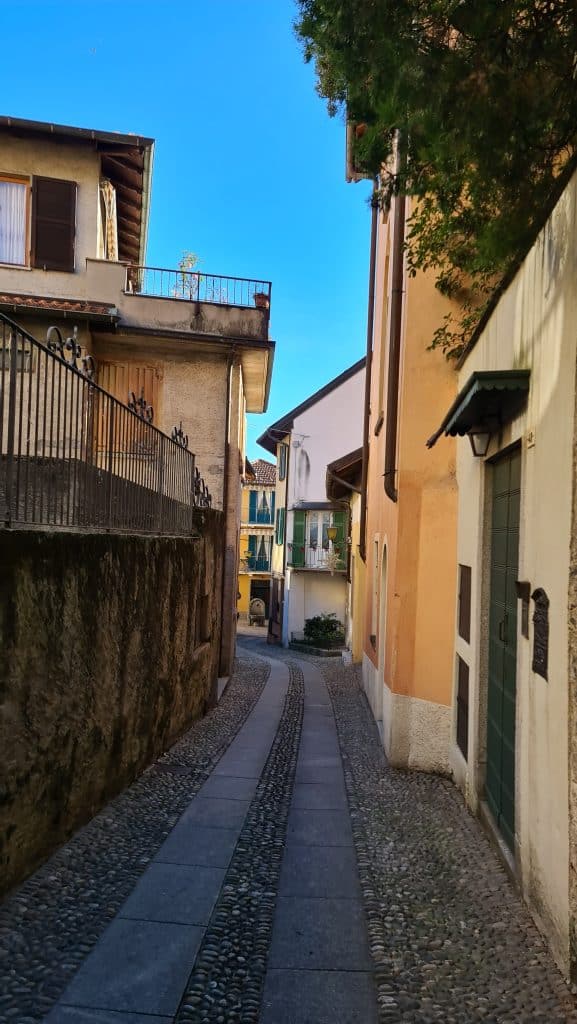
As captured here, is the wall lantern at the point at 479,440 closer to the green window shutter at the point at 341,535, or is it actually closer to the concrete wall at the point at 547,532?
the concrete wall at the point at 547,532

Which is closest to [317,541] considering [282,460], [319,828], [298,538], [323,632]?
[298,538]

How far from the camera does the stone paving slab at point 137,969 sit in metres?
2.89

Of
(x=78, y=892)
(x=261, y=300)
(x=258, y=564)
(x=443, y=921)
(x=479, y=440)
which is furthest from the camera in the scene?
(x=258, y=564)

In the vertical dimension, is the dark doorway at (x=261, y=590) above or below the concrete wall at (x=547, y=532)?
below

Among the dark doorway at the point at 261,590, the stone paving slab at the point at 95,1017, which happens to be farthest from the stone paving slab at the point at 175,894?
the dark doorway at the point at 261,590

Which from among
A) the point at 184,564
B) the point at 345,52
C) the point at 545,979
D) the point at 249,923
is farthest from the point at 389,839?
the point at 345,52

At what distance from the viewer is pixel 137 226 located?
1555 cm

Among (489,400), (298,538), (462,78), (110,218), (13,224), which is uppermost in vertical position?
(110,218)

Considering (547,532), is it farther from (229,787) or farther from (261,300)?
(261,300)

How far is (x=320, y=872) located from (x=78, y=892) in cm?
150

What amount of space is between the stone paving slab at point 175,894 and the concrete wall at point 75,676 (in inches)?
25.6

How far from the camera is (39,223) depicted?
12.2m

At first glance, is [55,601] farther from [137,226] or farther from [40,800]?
[137,226]

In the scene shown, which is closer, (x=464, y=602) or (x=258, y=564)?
(x=464, y=602)
